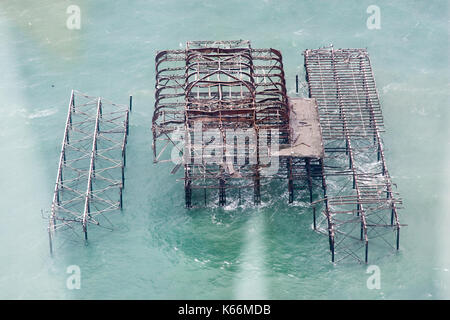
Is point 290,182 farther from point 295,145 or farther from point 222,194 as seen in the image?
point 222,194

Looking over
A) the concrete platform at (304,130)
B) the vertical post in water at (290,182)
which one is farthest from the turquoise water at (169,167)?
the concrete platform at (304,130)

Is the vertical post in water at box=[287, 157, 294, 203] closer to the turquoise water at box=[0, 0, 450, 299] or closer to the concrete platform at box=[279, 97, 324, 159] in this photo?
the turquoise water at box=[0, 0, 450, 299]

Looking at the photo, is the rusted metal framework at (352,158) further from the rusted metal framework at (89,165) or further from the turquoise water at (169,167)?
the rusted metal framework at (89,165)

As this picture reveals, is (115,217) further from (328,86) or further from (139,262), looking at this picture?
(328,86)

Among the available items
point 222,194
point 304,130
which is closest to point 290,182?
point 304,130

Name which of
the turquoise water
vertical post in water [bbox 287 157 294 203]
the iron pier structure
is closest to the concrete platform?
the iron pier structure

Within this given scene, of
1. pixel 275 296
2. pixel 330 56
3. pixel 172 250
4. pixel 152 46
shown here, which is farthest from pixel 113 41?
pixel 275 296
